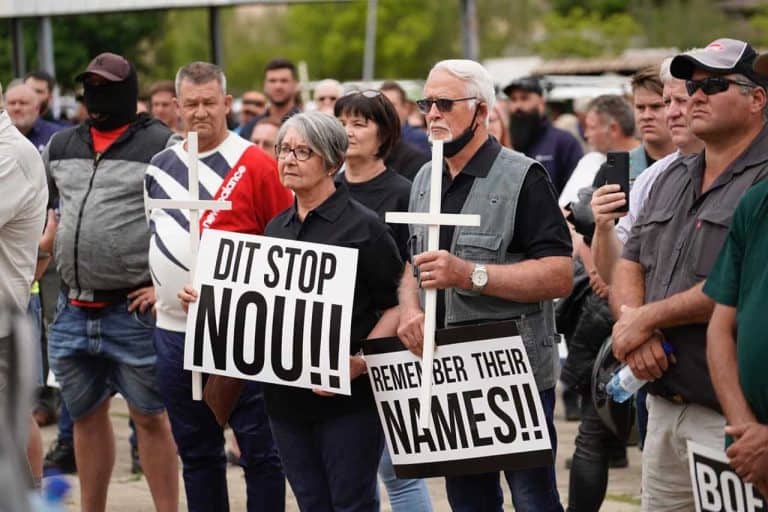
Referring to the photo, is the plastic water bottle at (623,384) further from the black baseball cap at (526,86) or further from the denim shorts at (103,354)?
the black baseball cap at (526,86)

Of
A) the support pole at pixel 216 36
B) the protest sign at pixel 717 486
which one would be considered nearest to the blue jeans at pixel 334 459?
the protest sign at pixel 717 486

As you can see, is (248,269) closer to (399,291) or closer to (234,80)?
(399,291)

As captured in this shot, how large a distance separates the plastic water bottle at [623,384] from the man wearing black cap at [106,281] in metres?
2.55

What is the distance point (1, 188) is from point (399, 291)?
5.73 feet

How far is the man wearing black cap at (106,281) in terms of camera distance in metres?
6.99

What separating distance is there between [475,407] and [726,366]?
1.17m

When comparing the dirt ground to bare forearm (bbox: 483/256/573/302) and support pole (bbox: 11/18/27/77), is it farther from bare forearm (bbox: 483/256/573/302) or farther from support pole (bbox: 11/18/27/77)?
support pole (bbox: 11/18/27/77)

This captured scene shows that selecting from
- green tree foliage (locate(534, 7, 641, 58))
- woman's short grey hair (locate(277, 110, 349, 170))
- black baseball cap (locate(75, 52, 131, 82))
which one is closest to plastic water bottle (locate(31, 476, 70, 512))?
woman's short grey hair (locate(277, 110, 349, 170))

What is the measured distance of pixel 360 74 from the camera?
226 ft

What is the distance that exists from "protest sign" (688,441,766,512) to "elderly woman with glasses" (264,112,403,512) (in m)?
1.39

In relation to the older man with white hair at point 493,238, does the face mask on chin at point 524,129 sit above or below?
below

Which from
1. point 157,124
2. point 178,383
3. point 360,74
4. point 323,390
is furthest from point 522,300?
point 360,74

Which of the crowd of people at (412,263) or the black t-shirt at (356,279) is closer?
the crowd of people at (412,263)

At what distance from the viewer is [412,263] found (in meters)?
5.63
